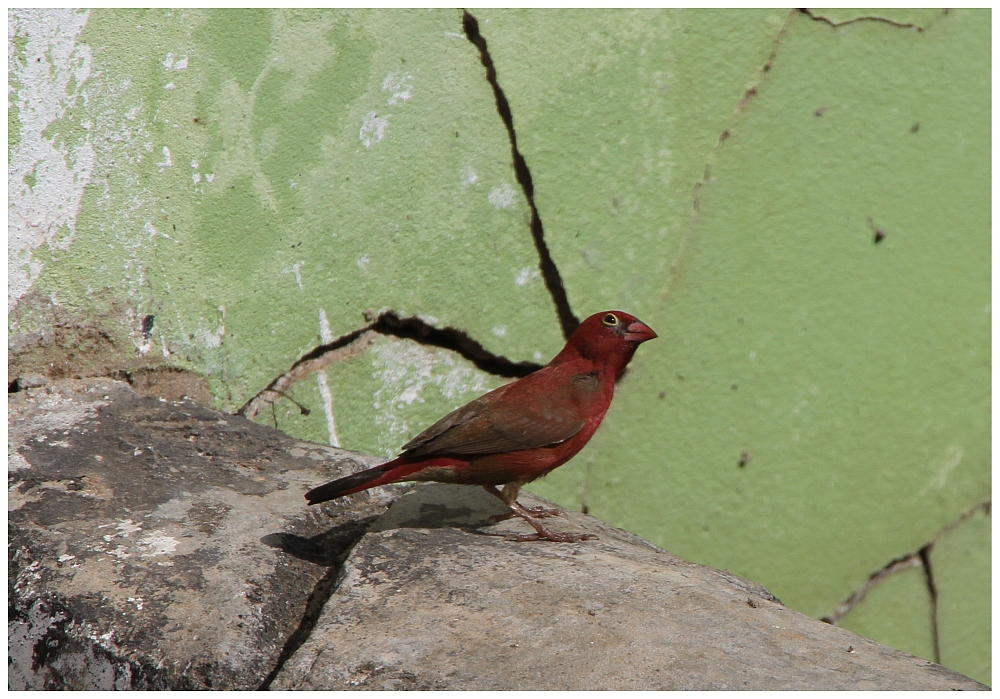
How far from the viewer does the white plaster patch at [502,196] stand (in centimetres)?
329

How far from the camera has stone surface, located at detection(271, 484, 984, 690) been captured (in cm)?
188

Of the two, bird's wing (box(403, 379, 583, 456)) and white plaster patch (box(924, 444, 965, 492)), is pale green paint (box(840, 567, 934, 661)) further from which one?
bird's wing (box(403, 379, 583, 456))

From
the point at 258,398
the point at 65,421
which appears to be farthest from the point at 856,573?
the point at 65,421

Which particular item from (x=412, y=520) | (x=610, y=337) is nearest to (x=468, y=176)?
(x=610, y=337)

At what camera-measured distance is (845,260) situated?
12.3 ft

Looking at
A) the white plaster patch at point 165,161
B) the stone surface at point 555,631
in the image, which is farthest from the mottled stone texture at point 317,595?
the white plaster patch at point 165,161

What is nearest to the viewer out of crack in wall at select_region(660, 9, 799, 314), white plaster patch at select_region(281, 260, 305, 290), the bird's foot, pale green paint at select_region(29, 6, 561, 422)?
the bird's foot

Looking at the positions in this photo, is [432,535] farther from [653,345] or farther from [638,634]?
[653,345]

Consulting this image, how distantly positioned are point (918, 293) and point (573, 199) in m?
1.56

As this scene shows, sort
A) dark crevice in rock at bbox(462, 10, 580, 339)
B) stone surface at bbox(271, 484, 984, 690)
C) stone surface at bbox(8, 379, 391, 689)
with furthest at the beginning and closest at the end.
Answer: dark crevice in rock at bbox(462, 10, 580, 339)
stone surface at bbox(8, 379, 391, 689)
stone surface at bbox(271, 484, 984, 690)

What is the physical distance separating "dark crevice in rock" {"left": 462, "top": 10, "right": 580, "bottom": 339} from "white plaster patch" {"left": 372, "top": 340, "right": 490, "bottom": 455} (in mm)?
421

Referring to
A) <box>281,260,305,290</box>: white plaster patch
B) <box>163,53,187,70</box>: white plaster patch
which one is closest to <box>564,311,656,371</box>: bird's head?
<box>281,260,305,290</box>: white plaster patch

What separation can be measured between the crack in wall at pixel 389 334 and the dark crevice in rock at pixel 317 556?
618 millimetres

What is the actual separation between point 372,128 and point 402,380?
32.6 inches
